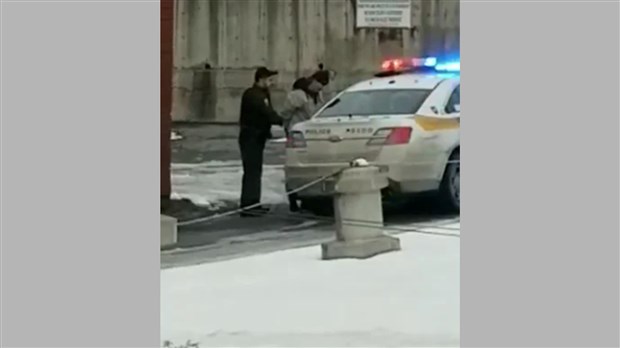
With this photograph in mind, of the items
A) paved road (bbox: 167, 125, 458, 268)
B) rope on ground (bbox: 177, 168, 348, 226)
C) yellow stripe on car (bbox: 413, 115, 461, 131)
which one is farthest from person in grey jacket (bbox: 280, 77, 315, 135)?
yellow stripe on car (bbox: 413, 115, 461, 131)

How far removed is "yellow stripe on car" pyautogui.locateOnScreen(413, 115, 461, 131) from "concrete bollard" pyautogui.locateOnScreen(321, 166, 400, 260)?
0.82 ft

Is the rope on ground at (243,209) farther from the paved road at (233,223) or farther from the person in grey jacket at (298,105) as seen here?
the person in grey jacket at (298,105)

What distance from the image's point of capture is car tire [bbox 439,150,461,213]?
5168 millimetres

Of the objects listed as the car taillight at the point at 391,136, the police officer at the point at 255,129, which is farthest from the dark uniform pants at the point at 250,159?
the car taillight at the point at 391,136

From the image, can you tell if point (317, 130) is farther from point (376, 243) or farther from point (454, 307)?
point (454, 307)

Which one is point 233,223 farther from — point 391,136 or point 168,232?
point 391,136

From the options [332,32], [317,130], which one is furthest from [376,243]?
[332,32]

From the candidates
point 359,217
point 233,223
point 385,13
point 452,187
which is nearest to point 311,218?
point 359,217

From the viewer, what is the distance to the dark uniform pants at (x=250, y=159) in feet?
17.0

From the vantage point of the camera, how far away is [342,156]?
17.0 ft

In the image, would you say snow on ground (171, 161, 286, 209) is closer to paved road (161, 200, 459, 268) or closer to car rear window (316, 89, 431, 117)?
paved road (161, 200, 459, 268)

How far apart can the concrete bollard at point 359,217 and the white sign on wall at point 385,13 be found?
55 cm

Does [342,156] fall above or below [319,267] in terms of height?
above

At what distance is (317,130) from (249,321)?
2.51 ft
